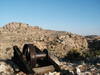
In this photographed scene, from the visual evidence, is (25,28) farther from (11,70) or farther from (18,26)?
(11,70)

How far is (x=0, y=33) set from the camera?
149 feet

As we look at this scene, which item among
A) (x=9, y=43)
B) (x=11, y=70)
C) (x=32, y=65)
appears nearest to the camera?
(x=32, y=65)

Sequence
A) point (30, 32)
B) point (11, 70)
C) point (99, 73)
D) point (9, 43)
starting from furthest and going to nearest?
point (30, 32)
point (9, 43)
point (11, 70)
point (99, 73)

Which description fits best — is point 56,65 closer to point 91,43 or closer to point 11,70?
point 11,70

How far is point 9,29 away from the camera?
50781 millimetres

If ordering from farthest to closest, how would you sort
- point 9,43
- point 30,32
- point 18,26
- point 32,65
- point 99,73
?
1. point 18,26
2. point 30,32
3. point 9,43
4. point 32,65
5. point 99,73

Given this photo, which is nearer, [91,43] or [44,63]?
[44,63]

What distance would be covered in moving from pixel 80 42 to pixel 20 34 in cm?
1519

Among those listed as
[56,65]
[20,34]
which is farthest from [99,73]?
[20,34]

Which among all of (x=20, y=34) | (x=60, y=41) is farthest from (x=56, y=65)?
(x=20, y=34)

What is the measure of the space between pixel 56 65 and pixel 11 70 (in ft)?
7.20

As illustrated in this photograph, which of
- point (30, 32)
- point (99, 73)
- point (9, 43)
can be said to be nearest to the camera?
point (99, 73)

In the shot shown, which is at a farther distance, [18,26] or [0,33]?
[18,26]

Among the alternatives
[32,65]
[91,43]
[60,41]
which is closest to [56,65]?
[32,65]
